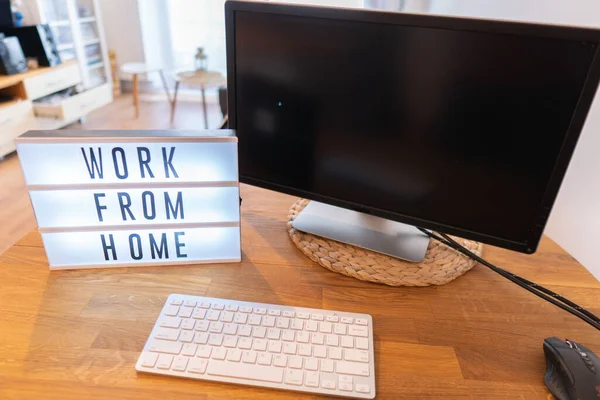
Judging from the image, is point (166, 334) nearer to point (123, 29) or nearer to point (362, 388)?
point (362, 388)

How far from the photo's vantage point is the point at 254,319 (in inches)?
23.7

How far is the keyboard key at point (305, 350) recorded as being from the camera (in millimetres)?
553

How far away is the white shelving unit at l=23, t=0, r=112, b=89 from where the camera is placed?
3.07 metres

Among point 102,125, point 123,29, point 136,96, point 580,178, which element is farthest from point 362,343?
point 123,29

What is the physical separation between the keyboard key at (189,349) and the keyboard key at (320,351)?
16 centimetres

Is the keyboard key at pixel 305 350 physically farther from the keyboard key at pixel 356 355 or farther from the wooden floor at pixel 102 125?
the wooden floor at pixel 102 125

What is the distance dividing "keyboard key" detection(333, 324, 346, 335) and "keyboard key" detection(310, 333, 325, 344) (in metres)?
0.02

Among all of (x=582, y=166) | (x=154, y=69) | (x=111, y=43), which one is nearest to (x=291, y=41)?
(x=582, y=166)

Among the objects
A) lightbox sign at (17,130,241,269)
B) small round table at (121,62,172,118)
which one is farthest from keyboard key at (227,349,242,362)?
small round table at (121,62,172,118)

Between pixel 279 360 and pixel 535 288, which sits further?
pixel 535 288

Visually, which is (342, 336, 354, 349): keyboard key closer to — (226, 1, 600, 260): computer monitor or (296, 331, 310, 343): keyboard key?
(296, 331, 310, 343): keyboard key

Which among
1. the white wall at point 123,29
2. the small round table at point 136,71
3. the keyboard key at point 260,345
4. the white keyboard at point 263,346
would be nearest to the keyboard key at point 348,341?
the white keyboard at point 263,346

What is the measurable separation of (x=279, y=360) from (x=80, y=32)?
11.8 feet

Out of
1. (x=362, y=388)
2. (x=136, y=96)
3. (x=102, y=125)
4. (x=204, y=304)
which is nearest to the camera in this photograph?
(x=362, y=388)
